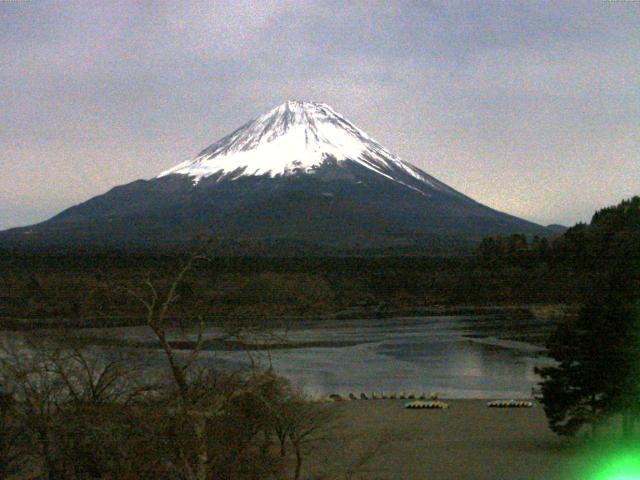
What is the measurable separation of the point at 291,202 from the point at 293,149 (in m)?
26.7

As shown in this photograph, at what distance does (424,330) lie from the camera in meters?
40.8

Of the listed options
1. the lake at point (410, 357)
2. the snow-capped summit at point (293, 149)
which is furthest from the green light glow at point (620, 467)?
the snow-capped summit at point (293, 149)

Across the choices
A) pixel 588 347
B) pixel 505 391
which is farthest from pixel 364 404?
pixel 588 347

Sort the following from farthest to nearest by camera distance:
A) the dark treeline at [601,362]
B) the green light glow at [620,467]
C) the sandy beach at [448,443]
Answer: the dark treeline at [601,362] → the sandy beach at [448,443] → the green light glow at [620,467]

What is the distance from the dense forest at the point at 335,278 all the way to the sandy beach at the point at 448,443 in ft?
79.6

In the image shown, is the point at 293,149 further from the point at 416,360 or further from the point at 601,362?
the point at 601,362

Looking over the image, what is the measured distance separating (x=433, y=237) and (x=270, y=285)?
5558 centimetres

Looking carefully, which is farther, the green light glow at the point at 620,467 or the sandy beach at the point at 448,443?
the sandy beach at the point at 448,443

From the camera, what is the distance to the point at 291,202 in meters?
125

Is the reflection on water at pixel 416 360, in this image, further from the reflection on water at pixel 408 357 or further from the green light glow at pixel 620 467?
the green light glow at pixel 620 467

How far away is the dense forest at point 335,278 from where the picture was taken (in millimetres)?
48938

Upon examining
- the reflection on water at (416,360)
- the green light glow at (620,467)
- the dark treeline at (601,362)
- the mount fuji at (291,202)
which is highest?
the mount fuji at (291,202)

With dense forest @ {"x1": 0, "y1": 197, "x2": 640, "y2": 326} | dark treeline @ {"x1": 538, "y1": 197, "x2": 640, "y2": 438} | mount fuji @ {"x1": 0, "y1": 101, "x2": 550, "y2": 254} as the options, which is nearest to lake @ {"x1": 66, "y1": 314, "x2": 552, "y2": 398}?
dark treeline @ {"x1": 538, "y1": 197, "x2": 640, "y2": 438}

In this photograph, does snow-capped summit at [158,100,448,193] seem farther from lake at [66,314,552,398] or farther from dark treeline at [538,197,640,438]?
dark treeline at [538,197,640,438]
